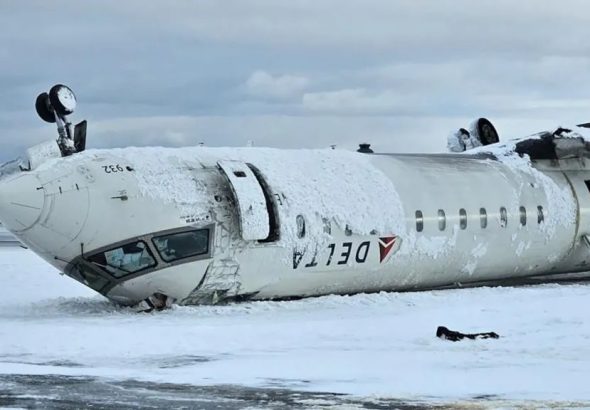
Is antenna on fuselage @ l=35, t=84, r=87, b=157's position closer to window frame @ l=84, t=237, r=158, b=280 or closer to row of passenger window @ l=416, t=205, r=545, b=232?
window frame @ l=84, t=237, r=158, b=280

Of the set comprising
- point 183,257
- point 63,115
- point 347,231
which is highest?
point 63,115

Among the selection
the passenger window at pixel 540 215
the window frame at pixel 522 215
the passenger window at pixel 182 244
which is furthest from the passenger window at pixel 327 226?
the passenger window at pixel 540 215

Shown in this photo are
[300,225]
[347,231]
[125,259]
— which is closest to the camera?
[125,259]

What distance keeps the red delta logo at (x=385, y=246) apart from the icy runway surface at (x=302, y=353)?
Result: 88 cm

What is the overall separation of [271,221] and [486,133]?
38.8 ft

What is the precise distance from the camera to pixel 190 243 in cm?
1836

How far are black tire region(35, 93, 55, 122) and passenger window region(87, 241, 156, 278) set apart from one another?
334 cm

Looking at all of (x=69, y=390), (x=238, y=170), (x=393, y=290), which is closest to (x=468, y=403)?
(x=69, y=390)

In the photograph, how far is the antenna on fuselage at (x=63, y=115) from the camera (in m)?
19.0

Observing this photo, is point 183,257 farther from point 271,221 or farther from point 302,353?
point 302,353

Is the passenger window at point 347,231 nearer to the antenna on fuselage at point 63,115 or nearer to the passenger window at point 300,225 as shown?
the passenger window at point 300,225

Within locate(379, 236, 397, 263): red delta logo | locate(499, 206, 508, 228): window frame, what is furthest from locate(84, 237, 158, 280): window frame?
locate(499, 206, 508, 228): window frame

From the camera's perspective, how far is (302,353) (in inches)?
548

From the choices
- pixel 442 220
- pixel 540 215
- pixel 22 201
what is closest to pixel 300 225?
pixel 442 220
